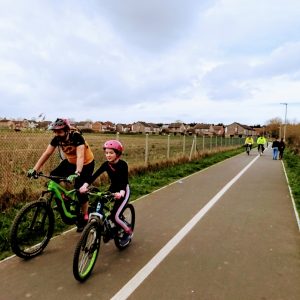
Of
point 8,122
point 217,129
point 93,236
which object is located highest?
point 8,122

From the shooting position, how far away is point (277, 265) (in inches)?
196

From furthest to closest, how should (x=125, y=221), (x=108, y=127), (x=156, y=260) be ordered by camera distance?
(x=108, y=127), (x=125, y=221), (x=156, y=260)

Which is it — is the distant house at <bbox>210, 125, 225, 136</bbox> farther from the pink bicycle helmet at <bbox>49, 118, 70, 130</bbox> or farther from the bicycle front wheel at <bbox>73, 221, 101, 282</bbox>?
the bicycle front wheel at <bbox>73, 221, 101, 282</bbox>

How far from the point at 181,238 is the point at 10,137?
5321 mm

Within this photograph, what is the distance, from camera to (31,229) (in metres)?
5.24

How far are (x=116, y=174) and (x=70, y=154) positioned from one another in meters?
0.99

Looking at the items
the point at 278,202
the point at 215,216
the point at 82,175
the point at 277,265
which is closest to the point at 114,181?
the point at 82,175

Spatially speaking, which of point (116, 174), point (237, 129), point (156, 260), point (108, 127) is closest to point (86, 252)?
point (156, 260)

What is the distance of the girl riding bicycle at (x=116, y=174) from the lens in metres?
5.11

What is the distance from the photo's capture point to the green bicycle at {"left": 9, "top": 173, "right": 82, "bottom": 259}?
193 inches

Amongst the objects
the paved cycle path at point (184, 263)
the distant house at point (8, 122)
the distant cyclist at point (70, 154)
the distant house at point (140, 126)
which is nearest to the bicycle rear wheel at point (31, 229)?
the paved cycle path at point (184, 263)

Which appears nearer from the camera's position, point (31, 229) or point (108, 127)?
point (31, 229)

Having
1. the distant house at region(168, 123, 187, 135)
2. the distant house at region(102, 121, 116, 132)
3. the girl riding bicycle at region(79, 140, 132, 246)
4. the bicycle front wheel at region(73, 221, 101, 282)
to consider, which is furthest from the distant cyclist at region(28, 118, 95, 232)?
the distant house at region(168, 123, 187, 135)

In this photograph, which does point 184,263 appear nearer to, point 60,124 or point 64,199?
point 64,199
